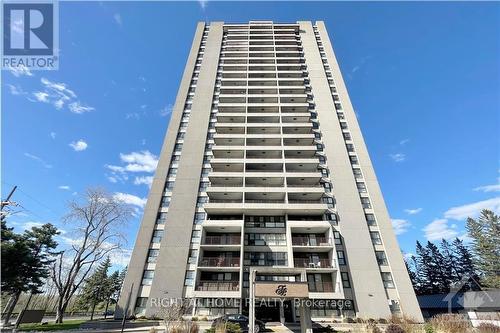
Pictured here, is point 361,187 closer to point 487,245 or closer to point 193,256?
point 193,256

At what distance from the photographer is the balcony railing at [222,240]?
30.6 meters

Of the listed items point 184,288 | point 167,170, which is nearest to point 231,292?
point 184,288

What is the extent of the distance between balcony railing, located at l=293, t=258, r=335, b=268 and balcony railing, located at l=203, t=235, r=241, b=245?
756 centimetres

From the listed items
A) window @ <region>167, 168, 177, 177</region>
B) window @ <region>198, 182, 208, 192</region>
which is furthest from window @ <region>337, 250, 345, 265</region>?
window @ <region>167, 168, 177, 177</region>

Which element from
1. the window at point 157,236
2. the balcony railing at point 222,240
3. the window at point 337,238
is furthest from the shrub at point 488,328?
the window at point 157,236

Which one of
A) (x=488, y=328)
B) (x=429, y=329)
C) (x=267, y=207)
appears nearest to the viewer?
(x=488, y=328)

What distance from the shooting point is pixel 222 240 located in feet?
101

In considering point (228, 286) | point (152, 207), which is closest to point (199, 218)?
point (152, 207)

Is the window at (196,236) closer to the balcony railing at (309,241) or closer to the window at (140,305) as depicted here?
the window at (140,305)

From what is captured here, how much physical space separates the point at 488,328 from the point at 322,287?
15.9 metres

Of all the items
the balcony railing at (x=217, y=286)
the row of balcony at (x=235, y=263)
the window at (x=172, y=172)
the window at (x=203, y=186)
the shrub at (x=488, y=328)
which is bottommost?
the shrub at (x=488, y=328)

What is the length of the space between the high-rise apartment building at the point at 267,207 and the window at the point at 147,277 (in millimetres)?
288

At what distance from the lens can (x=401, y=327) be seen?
1533cm

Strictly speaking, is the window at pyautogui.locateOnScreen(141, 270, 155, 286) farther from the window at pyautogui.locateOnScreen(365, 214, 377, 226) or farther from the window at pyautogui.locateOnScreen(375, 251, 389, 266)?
the window at pyautogui.locateOnScreen(365, 214, 377, 226)
